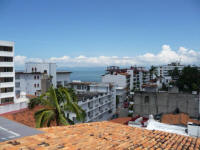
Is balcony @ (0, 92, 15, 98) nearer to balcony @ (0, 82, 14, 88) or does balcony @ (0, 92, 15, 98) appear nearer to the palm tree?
balcony @ (0, 82, 14, 88)

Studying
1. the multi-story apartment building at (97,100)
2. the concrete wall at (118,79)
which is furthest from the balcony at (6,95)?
the concrete wall at (118,79)

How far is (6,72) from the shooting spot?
34.8m

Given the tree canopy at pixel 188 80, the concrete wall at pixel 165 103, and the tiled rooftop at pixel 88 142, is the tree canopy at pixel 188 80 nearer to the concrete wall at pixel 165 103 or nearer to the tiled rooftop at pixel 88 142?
the concrete wall at pixel 165 103

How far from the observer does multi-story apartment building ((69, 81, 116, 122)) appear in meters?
36.3

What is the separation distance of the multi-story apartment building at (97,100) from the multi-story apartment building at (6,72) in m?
12.3

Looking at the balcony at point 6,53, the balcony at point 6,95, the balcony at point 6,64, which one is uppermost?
the balcony at point 6,53

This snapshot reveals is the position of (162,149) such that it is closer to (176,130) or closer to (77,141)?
(77,141)

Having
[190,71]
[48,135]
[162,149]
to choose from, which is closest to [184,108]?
[162,149]

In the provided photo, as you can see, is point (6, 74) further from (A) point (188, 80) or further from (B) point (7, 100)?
(A) point (188, 80)

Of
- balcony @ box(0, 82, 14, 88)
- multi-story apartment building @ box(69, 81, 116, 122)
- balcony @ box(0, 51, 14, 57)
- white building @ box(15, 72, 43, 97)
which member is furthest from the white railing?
white building @ box(15, 72, 43, 97)

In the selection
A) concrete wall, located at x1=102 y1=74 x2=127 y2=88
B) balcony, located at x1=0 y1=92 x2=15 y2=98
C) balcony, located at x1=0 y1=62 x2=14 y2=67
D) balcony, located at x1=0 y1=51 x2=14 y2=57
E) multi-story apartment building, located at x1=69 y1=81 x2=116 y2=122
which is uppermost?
balcony, located at x1=0 y1=51 x2=14 y2=57

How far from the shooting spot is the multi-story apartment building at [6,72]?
112 feet

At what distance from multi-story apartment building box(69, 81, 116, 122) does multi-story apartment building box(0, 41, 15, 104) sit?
486 inches

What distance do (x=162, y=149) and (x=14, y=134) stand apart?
16.7 ft
